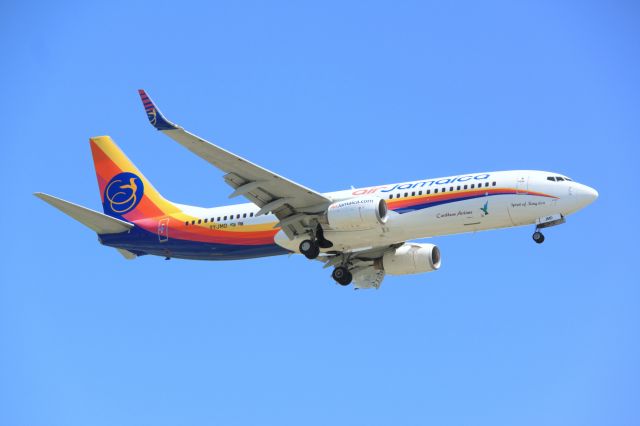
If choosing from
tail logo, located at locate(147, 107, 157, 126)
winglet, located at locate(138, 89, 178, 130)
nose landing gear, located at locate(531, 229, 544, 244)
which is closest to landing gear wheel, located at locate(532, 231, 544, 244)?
nose landing gear, located at locate(531, 229, 544, 244)

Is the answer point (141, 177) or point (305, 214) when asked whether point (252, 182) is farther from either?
point (141, 177)

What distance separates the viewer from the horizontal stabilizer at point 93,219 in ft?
147

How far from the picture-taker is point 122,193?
165ft

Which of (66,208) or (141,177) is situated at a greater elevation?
(141,177)

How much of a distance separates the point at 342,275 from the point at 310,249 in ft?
12.5

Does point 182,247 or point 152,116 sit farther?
point 182,247

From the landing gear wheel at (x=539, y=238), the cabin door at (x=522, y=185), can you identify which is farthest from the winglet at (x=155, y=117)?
the landing gear wheel at (x=539, y=238)

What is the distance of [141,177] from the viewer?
51000 mm

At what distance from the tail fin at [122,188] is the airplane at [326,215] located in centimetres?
6

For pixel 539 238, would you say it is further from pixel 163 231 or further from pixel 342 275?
pixel 163 231

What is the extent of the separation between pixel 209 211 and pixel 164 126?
9708 millimetres

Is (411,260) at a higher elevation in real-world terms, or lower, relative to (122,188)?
lower

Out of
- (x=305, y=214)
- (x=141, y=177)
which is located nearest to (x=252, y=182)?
(x=305, y=214)

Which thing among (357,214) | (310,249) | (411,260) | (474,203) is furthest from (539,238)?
(310,249)
